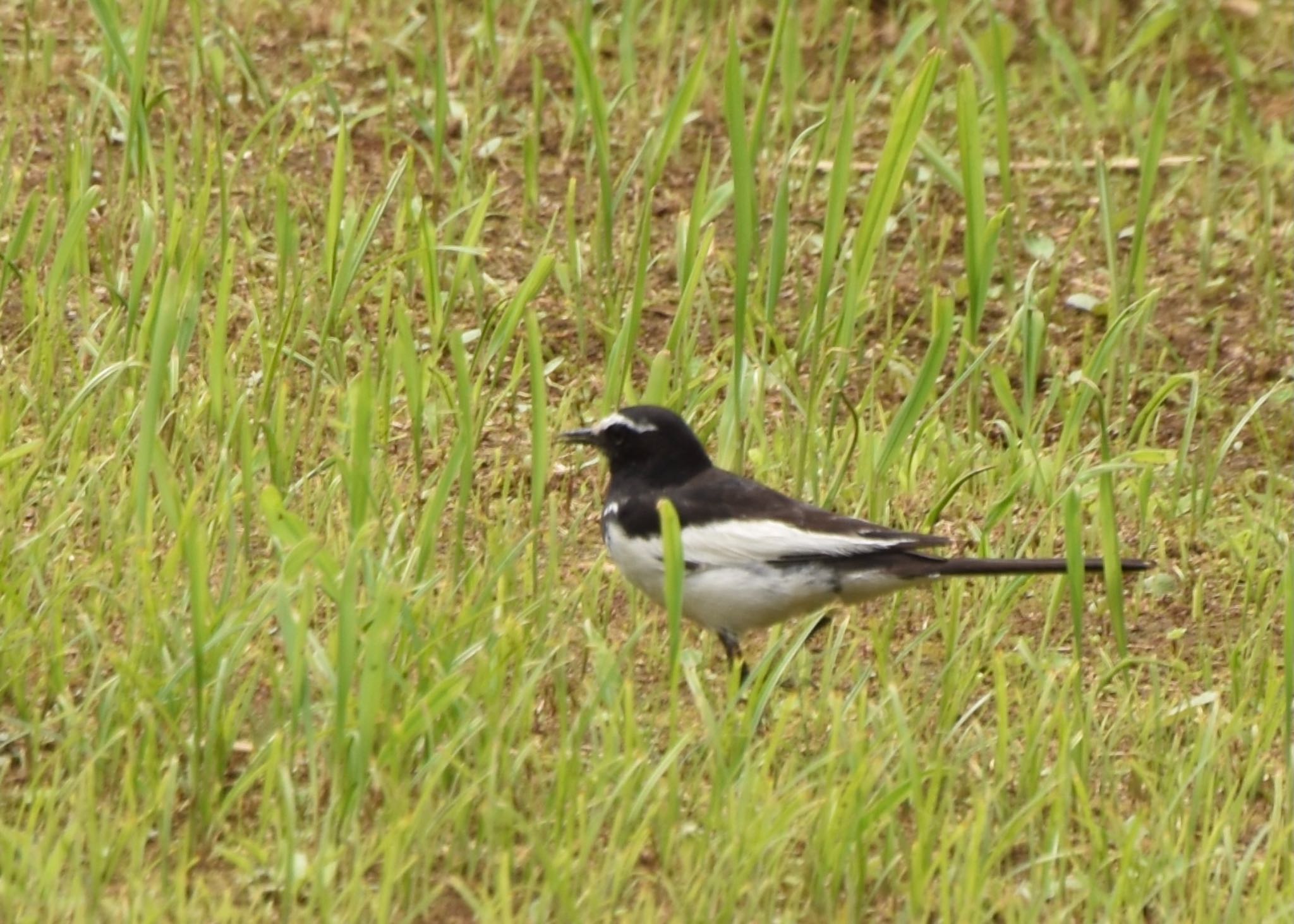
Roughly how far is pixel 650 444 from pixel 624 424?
0.25 feet

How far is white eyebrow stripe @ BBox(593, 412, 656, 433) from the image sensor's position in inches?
196

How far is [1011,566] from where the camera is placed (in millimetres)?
4324

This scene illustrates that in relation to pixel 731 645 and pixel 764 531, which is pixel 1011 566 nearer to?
pixel 764 531

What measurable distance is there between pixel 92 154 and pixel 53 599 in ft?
9.67

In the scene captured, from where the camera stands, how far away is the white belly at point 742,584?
15.0 feet

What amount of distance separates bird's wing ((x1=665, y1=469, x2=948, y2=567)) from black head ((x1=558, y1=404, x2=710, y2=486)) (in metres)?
0.09

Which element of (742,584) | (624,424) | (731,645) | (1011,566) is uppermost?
(624,424)

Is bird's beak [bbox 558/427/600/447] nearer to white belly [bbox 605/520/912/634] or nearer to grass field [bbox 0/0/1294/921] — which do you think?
grass field [bbox 0/0/1294/921]

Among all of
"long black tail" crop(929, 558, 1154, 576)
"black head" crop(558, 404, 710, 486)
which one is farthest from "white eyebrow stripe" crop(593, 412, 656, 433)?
"long black tail" crop(929, 558, 1154, 576)

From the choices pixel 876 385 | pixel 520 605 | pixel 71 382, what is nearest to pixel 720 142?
pixel 876 385

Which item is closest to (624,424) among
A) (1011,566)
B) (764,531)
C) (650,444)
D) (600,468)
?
(650,444)

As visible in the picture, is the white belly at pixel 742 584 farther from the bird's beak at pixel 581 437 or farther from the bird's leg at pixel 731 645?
the bird's beak at pixel 581 437

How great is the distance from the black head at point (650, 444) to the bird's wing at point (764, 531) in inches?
3.7

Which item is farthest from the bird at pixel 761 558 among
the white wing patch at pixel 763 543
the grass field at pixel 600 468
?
the grass field at pixel 600 468
